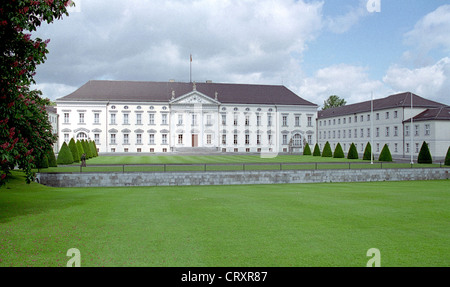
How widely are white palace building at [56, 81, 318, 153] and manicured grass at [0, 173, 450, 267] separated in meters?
52.8

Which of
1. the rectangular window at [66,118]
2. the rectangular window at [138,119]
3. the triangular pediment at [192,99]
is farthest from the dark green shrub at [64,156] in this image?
the triangular pediment at [192,99]

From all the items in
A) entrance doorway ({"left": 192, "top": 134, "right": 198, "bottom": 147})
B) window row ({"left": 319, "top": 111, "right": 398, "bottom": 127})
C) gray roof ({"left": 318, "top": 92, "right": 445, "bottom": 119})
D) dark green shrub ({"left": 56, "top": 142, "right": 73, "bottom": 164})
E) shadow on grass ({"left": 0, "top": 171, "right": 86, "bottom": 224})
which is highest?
gray roof ({"left": 318, "top": 92, "right": 445, "bottom": 119})

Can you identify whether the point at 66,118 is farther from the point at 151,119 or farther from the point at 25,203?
the point at 25,203

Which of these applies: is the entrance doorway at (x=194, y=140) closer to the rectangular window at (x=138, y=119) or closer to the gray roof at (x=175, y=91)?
the gray roof at (x=175, y=91)

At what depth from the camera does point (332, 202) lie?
14.8 m

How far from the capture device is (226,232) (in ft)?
31.0

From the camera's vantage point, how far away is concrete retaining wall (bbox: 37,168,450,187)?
2364 cm

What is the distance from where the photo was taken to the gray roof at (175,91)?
6781 centimetres

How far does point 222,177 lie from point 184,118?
45819mm

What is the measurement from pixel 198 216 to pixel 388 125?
55.4 m

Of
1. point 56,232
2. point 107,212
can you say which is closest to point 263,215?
point 107,212

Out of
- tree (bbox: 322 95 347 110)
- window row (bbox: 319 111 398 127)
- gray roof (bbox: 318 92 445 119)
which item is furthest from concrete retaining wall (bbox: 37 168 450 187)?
tree (bbox: 322 95 347 110)

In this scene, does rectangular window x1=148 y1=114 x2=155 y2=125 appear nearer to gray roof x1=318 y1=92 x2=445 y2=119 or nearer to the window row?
gray roof x1=318 y1=92 x2=445 y2=119
